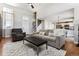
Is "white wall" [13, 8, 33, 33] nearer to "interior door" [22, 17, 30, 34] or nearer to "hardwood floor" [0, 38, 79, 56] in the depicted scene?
"interior door" [22, 17, 30, 34]

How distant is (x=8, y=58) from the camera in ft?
→ 6.88

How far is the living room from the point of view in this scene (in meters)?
1.99

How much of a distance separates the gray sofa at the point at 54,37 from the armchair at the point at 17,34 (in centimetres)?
24

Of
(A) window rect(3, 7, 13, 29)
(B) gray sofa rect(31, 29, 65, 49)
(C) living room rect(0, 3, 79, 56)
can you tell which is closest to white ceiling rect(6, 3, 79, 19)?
(C) living room rect(0, 3, 79, 56)

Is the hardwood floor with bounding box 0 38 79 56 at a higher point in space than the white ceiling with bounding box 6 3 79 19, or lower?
lower

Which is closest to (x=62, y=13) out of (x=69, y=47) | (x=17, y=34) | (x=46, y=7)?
(x=46, y=7)

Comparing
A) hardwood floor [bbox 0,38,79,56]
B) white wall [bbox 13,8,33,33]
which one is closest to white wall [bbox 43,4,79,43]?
hardwood floor [bbox 0,38,79,56]

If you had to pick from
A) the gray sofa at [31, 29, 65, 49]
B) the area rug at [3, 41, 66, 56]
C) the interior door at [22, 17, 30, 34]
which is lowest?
the area rug at [3, 41, 66, 56]

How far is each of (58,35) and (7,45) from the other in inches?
42.4

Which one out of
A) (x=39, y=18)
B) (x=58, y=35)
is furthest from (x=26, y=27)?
(x=58, y=35)

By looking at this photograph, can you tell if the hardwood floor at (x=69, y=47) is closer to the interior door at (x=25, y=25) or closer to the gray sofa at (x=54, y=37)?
the gray sofa at (x=54, y=37)

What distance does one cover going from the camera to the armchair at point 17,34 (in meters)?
2.03

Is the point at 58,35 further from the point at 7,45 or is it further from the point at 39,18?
the point at 7,45

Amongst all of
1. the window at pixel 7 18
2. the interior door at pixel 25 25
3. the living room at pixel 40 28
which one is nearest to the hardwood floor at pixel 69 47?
the living room at pixel 40 28
